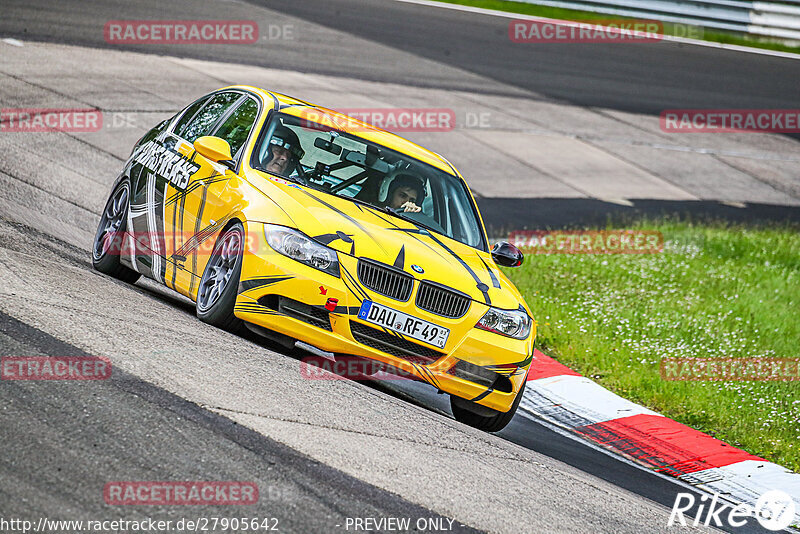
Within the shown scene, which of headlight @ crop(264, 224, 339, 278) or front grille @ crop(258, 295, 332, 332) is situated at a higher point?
headlight @ crop(264, 224, 339, 278)

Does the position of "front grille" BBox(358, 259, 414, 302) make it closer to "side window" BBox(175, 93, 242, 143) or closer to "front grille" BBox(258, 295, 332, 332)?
"front grille" BBox(258, 295, 332, 332)

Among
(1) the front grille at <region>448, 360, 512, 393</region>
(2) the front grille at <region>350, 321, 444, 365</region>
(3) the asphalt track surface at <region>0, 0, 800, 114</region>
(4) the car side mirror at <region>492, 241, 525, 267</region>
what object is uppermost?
(3) the asphalt track surface at <region>0, 0, 800, 114</region>

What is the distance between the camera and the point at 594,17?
92.7ft

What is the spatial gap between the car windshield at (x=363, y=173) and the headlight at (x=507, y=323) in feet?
3.26

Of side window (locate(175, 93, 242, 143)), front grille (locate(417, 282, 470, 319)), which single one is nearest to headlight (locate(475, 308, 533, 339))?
front grille (locate(417, 282, 470, 319))

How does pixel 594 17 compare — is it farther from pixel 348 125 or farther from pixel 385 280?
pixel 385 280

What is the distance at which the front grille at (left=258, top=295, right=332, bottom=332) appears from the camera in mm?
6523

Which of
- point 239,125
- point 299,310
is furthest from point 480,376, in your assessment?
point 239,125

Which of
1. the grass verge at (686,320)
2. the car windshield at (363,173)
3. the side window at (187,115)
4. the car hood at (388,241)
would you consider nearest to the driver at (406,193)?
the car windshield at (363,173)

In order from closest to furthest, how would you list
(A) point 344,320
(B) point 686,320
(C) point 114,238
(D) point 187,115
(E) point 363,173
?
(A) point 344,320 → (E) point 363,173 → (C) point 114,238 → (D) point 187,115 → (B) point 686,320

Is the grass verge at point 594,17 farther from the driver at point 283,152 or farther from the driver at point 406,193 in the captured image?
the driver at point 283,152

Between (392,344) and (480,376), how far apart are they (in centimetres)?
65

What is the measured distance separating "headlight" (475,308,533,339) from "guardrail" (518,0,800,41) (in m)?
22.5

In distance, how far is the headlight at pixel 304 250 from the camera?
21.5ft
